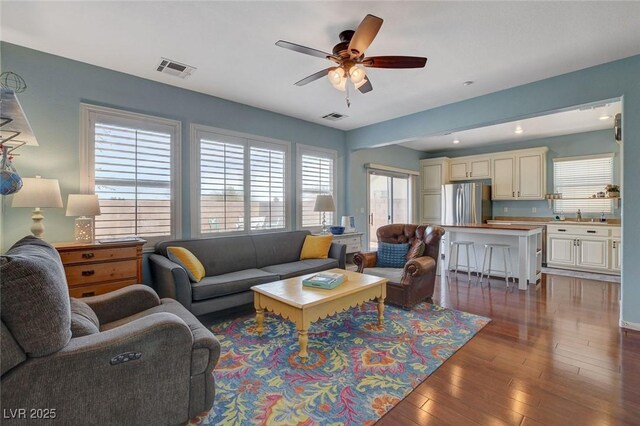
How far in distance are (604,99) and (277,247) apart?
415 centimetres

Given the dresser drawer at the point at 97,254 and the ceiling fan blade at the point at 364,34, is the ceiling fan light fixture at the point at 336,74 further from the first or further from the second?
the dresser drawer at the point at 97,254

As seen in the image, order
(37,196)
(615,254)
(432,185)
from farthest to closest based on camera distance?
1. (432,185)
2. (615,254)
3. (37,196)

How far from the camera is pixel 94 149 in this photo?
3158 millimetres

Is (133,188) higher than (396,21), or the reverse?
(396,21)

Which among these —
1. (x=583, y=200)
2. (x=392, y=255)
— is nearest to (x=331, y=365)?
(x=392, y=255)

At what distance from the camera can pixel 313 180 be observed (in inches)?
209

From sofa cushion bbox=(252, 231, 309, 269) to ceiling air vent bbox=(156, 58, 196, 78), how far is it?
2.17 m

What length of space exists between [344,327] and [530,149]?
593cm

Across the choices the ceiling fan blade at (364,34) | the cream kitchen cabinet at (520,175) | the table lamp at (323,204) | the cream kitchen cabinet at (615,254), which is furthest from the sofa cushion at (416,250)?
the cream kitchen cabinet at (520,175)

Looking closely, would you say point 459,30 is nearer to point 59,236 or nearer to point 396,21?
point 396,21

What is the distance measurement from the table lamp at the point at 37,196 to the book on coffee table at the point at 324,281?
2.27 meters

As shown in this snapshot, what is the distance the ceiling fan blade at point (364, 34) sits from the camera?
193cm

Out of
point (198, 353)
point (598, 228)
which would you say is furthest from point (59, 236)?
point (598, 228)

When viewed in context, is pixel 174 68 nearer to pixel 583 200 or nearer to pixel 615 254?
pixel 615 254
